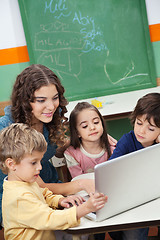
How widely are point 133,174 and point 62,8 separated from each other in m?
2.37

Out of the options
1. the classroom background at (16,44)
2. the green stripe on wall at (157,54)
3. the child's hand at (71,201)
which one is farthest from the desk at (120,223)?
the green stripe on wall at (157,54)

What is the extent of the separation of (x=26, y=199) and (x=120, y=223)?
0.33 m

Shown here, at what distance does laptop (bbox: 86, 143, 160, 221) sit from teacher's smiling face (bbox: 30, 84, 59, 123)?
0.64 metres

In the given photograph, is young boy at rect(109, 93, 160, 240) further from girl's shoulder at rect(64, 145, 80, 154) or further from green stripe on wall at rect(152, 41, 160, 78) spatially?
green stripe on wall at rect(152, 41, 160, 78)

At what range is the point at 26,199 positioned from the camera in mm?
1177

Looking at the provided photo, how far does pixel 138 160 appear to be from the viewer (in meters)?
1.14

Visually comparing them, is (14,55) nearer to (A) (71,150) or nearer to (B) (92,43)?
(B) (92,43)

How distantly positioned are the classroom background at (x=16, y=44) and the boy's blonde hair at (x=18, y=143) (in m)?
2.04

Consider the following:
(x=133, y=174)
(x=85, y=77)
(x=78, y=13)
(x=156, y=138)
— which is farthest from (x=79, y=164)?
(x=78, y=13)

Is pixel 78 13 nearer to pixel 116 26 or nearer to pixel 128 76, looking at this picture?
pixel 116 26

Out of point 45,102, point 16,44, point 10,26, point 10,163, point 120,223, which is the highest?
point 10,26

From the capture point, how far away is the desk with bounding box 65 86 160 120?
2529mm

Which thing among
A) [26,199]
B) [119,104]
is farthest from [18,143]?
[119,104]

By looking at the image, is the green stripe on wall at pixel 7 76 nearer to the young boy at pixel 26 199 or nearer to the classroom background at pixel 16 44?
the classroom background at pixel 16 44
